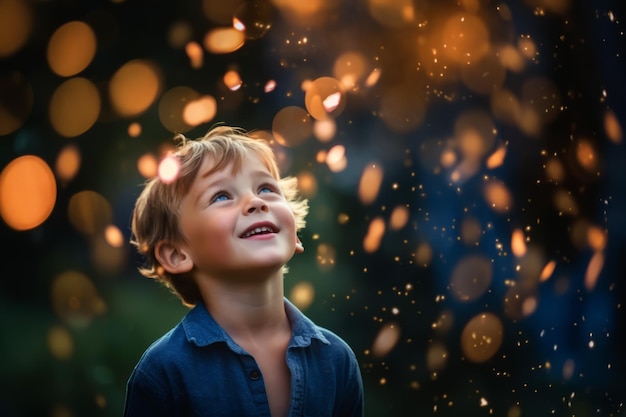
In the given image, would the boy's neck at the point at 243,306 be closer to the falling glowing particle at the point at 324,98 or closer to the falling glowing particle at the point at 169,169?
the falling glowing particle at the point at 169,169

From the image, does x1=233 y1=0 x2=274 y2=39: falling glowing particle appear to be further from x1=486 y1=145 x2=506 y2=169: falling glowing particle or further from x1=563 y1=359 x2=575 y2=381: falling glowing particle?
x1=563 y1=359 x2=575 y2=381: falling glowing particle

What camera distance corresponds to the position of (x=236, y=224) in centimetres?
88

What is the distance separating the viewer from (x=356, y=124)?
155 cm

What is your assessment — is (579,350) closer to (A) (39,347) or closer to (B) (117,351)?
(B) (117,351)

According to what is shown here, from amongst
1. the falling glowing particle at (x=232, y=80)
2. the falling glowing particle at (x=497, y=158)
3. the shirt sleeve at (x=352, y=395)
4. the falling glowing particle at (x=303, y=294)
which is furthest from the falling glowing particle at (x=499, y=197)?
the shirt sleeve at (x=352, y=395)

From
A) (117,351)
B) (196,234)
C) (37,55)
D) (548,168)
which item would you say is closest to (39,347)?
(117,351)

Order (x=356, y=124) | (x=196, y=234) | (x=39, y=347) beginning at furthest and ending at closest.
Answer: (x=356, y=124) → (x=39, y=347) → (x=196, y=234)

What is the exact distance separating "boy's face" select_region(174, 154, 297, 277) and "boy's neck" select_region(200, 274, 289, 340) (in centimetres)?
2

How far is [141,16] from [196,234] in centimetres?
70

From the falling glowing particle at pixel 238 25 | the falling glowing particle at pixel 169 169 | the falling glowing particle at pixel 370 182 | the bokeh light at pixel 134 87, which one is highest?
the falling glowing particle at pixel 238 25

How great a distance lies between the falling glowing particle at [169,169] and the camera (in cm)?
94

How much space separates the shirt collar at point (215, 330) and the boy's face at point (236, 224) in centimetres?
5

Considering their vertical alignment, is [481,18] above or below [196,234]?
above

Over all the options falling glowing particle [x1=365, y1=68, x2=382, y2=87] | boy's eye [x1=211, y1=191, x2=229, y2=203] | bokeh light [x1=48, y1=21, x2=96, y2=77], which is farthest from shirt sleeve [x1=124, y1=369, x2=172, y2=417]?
falling glowing particle [x1=365, y1=68, x2=382, y2=87]
